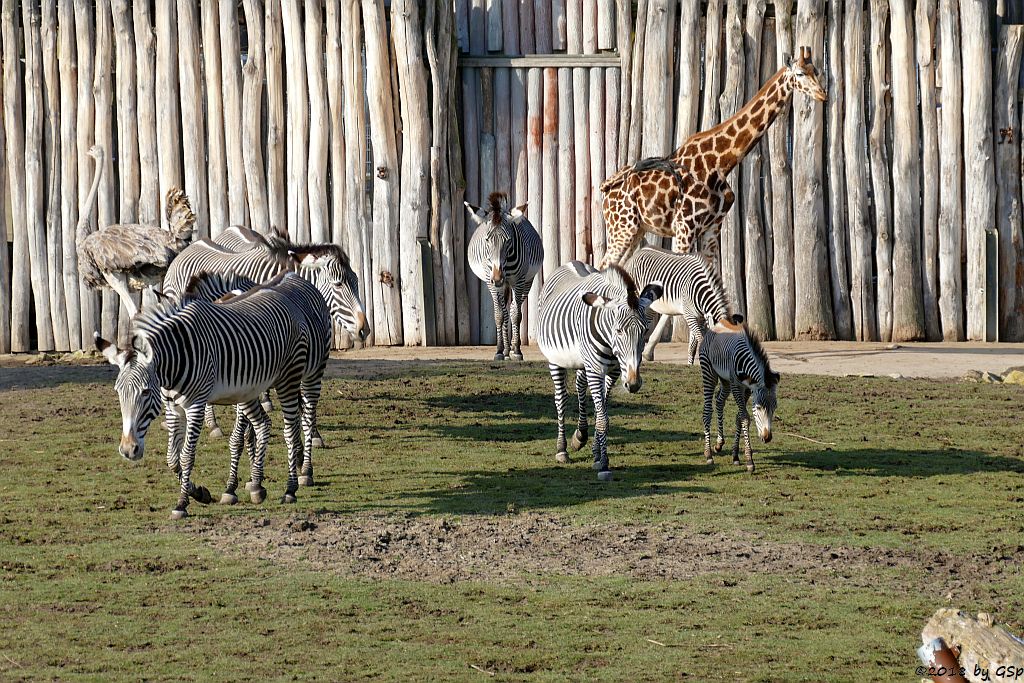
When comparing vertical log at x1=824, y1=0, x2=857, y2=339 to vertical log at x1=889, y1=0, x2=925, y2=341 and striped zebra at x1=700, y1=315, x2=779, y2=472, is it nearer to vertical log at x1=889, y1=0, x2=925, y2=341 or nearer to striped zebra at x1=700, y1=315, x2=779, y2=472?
vertical log at x1=889, y1=0, x2=925, y2=341

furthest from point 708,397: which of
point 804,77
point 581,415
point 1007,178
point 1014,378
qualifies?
point 1007,178

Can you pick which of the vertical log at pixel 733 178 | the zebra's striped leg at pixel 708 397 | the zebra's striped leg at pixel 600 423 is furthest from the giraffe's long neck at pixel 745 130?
the zebra's striped leg at pixel 600 423

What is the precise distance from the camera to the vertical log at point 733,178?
18078 millimetres

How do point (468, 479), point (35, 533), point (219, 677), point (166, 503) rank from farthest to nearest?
1. point (468, 479)
2. point (166, 503)
3. point (35, 533)
4. point (219, 677)

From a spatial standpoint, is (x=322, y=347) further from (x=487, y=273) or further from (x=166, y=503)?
(x=487, y=273)

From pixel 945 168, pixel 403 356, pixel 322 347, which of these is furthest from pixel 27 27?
pixel 945 168

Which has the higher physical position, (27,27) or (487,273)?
(27,27)

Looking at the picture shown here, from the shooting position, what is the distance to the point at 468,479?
35.1ft

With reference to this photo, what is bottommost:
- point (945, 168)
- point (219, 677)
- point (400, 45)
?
point (219, 677)

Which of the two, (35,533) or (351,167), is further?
(351,167)

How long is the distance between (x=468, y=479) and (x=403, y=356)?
6905mm

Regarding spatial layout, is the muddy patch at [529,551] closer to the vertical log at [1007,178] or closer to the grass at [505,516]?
the grass at [505,516]

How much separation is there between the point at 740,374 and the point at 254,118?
9.55m

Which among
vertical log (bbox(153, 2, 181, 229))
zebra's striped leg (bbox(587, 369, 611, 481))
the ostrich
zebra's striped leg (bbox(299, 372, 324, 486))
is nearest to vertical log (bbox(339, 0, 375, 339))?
vertical log (bbox(153, 2, 181, 229))
